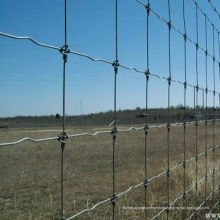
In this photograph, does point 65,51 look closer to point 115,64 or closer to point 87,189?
point 115,64

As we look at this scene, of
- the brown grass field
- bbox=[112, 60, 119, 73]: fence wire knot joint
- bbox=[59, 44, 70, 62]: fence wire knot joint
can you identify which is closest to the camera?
bbox=[59, 44, 70, 62]: fence wire knot joint

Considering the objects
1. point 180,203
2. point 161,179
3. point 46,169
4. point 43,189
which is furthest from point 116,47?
point 46,169

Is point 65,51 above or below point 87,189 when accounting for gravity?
above

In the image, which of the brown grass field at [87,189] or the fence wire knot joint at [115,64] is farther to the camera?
the brown grass field at [87,189]

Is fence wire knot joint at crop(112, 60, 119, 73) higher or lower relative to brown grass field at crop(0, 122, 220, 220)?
higher

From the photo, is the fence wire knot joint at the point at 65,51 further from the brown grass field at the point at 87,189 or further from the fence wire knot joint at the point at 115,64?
the brown grass field at the point at 87,189

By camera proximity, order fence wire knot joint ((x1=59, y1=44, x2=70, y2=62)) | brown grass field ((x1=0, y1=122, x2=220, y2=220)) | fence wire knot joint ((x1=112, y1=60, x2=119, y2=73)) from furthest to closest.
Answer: brown grass field ((x1=0, y1=122, x2=220, y2=220)) → fence wire knot joint ((x1=112, y1=60, x2=119, y2=73)) → fence wire knot joint ((x1=59, y1=44, x2=70, y2=62))

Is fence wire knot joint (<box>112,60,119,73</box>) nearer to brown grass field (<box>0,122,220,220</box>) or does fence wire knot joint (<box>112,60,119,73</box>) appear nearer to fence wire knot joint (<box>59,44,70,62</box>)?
fence wire knot joint (<box>59,44,70,62</box>)

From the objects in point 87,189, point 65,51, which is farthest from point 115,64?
point 87,189

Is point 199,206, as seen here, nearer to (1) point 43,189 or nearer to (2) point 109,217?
(2) point 109,217

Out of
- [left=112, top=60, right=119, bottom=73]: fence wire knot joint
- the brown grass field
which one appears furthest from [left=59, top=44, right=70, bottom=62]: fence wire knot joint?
the brown grass field

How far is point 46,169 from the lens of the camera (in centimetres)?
919

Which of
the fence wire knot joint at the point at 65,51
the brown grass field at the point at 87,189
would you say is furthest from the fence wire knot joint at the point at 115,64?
the brown grass field at the point at 87,189

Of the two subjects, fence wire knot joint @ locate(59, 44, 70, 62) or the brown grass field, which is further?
the brown grass field
